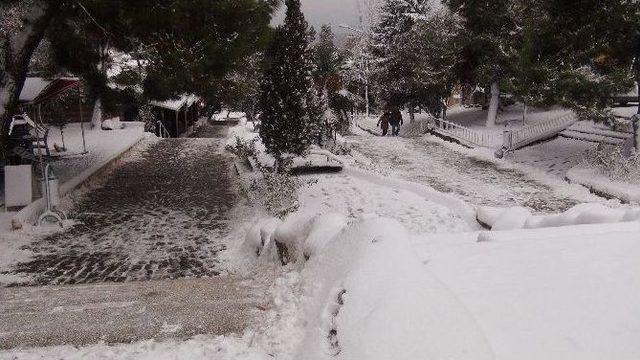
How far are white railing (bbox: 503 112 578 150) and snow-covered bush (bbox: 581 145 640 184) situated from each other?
476 centimetres

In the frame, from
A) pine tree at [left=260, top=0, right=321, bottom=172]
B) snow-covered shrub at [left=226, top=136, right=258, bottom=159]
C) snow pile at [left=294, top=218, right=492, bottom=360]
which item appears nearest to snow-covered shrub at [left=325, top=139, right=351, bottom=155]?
snow-covered shrub at [left=226, top=136, right=258, bottom=159]

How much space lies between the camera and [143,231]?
28.6 feet

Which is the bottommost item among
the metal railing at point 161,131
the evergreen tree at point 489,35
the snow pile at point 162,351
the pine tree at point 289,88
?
the snow pile at point 162,351

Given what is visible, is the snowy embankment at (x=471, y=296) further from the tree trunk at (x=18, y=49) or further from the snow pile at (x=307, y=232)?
the tree trunk at (x=18, y=49)

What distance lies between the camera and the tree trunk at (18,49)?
7809 millimetres

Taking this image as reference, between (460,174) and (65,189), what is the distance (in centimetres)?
1185

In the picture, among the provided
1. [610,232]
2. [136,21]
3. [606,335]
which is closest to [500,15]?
[136,21]

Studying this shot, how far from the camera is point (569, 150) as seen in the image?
18.0m

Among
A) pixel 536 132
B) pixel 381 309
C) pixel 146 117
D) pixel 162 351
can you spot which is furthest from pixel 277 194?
pixel 146 117

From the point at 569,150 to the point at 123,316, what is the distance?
17.7m

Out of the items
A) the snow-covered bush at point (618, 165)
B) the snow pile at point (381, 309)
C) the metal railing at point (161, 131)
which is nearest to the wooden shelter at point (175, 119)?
the metal railing at point (161, 131)

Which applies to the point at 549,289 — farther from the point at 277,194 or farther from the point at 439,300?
the point at 277,194

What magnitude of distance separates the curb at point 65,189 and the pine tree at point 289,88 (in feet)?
14.9

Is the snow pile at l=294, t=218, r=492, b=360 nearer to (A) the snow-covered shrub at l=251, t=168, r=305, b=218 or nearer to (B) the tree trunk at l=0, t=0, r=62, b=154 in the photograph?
(A) the snow-covered shrub at l=251, t=168, r=305, b=218
